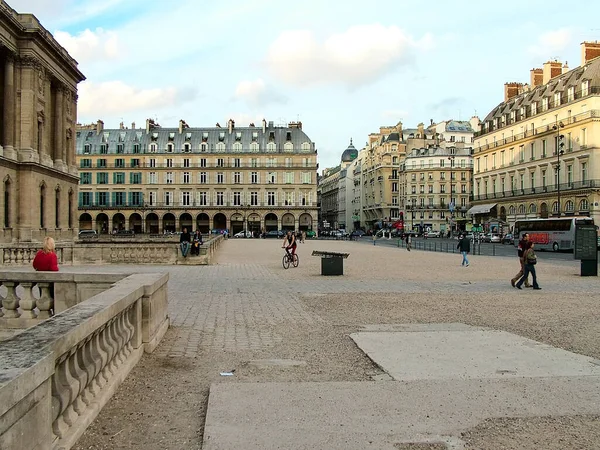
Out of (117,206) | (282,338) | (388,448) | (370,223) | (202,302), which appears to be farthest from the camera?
(370,223)

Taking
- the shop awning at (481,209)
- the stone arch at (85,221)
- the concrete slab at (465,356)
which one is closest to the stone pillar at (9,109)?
the concrete slab at (465,356)

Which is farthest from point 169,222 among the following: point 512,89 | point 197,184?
point 512,89

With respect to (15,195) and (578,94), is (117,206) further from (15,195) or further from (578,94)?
(578,94)

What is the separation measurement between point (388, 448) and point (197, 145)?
102773 millimetres

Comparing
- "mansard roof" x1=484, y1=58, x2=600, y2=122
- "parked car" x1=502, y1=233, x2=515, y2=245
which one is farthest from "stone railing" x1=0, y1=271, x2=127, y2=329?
"parked car" x1=502, y1=233, x2=515, y2=245

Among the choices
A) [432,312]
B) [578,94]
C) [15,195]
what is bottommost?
[432,312]

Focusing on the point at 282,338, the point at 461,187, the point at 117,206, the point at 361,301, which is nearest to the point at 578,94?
the point at 461,187

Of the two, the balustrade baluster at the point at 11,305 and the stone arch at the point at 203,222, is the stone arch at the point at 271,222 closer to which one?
the stone arch at the point at 203,222

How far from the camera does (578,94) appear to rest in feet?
196

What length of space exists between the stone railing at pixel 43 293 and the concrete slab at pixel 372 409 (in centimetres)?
314

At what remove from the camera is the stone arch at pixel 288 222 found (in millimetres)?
103500

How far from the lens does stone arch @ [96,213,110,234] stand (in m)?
102

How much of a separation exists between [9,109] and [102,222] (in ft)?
199

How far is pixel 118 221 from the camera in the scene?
103688 mm
